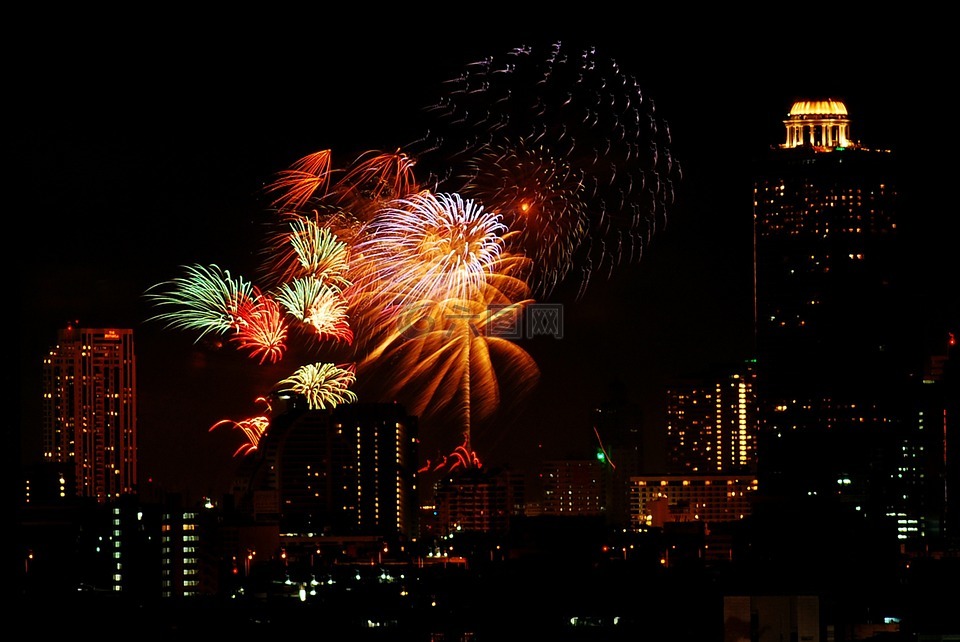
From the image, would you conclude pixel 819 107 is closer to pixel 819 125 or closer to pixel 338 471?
pixel 819 125

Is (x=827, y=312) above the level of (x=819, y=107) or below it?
below

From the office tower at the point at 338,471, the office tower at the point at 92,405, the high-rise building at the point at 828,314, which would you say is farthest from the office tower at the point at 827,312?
the office tower at the point at 92,405

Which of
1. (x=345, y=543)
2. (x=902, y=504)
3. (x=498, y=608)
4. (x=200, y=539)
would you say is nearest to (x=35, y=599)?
(x=498, y=608)

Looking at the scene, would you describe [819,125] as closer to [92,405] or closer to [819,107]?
[819,107]

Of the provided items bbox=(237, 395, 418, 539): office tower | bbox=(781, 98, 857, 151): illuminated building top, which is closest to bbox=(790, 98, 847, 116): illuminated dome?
bbox=(781, 98, 857, 151): illuminated building top

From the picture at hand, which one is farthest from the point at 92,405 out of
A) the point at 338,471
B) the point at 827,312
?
the point at 827,312

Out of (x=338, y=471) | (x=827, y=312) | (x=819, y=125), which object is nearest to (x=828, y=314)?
(x=827, y=312)
